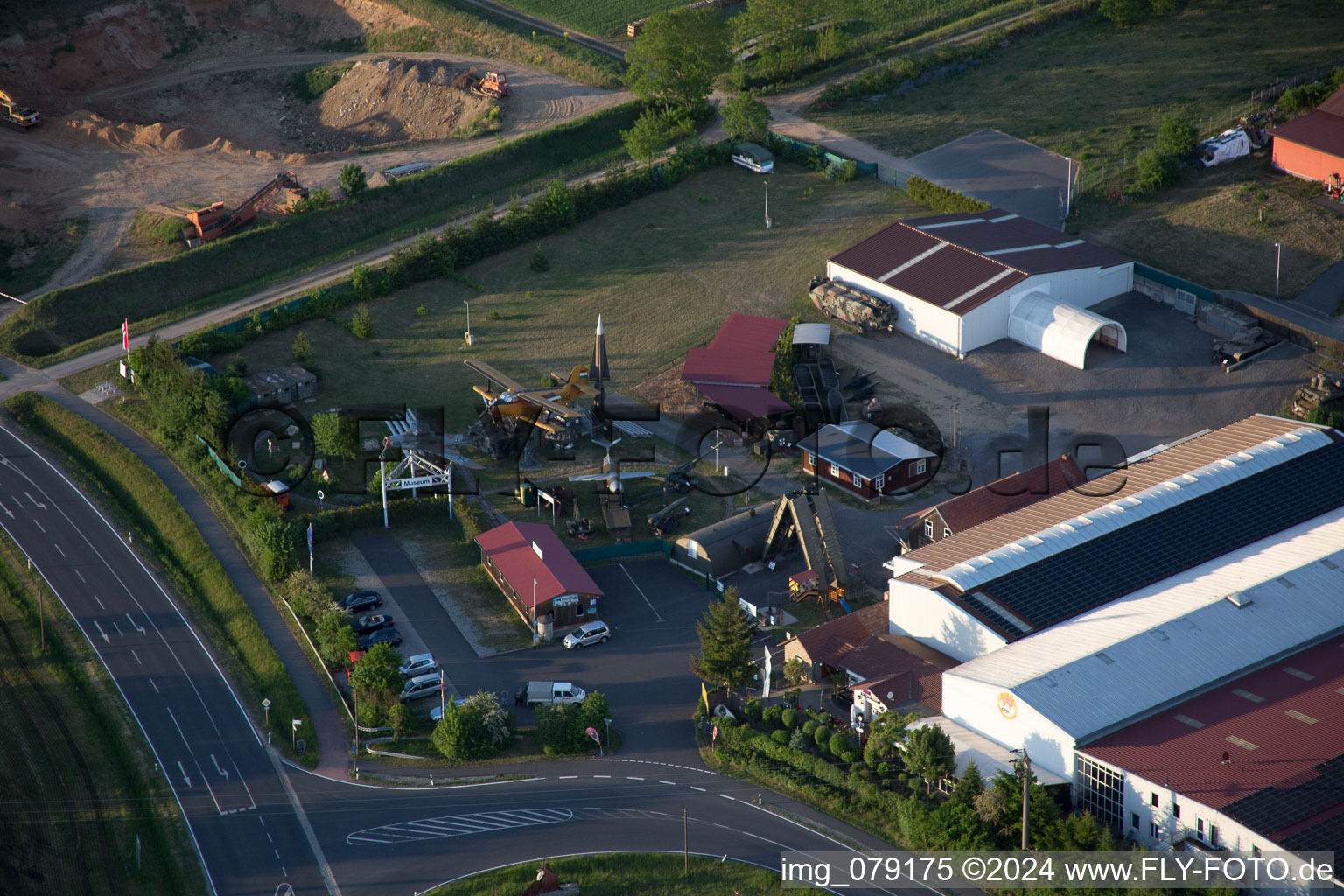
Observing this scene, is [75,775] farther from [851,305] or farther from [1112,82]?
[1112,82]

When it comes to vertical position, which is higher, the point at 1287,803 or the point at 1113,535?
the point at 1113,535

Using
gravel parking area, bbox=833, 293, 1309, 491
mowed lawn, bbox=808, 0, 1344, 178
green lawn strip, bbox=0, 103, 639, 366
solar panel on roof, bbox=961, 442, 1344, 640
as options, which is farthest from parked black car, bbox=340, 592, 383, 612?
mowed lawn, bbox=808, 0, 1344, 178

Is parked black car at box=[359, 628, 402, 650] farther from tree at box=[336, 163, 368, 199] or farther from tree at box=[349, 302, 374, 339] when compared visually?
tree at box=[336, 163, 368, 199]

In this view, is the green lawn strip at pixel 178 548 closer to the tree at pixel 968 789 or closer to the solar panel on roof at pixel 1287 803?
the tree at pixel 968 789

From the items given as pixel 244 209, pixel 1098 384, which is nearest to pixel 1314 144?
pixel 1098 384

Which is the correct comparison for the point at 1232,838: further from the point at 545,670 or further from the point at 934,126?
the point at 934,126

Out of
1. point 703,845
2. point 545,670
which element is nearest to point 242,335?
point 545,670
